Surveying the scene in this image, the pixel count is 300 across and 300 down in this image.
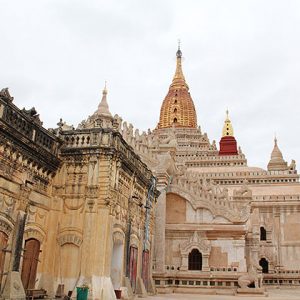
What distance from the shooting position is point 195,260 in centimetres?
2867

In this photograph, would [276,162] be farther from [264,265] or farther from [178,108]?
[178,108]

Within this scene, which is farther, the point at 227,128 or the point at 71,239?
the point at 227,128

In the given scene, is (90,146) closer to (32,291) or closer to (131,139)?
(32,291)

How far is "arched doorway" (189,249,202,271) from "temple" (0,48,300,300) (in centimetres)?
7

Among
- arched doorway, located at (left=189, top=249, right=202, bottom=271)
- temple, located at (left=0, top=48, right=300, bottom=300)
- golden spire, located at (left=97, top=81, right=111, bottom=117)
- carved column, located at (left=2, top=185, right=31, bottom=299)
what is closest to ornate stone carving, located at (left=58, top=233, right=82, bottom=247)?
temple, located at (left=0, top=48, right=300, bottom=300)

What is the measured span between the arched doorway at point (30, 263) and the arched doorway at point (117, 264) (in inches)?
165

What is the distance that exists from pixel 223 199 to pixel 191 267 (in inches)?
199

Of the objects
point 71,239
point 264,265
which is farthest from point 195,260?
point 264,265

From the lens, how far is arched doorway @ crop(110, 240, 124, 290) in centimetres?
2010

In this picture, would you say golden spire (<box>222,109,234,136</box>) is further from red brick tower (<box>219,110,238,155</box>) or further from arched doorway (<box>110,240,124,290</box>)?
arched doorway (<box>110,240,124,290</box>)

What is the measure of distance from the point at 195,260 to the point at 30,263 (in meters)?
14.4

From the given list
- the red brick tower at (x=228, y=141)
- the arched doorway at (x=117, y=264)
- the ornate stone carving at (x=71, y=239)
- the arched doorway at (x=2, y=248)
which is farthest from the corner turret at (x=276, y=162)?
the arched doorway at (x=2, y=248)

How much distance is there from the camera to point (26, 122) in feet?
54.1

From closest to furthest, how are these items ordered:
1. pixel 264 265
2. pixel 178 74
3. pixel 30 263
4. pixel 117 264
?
1. pixel 30 263
2. pixel 117 264
3. pixel 264 265
4. pixel 178 74
